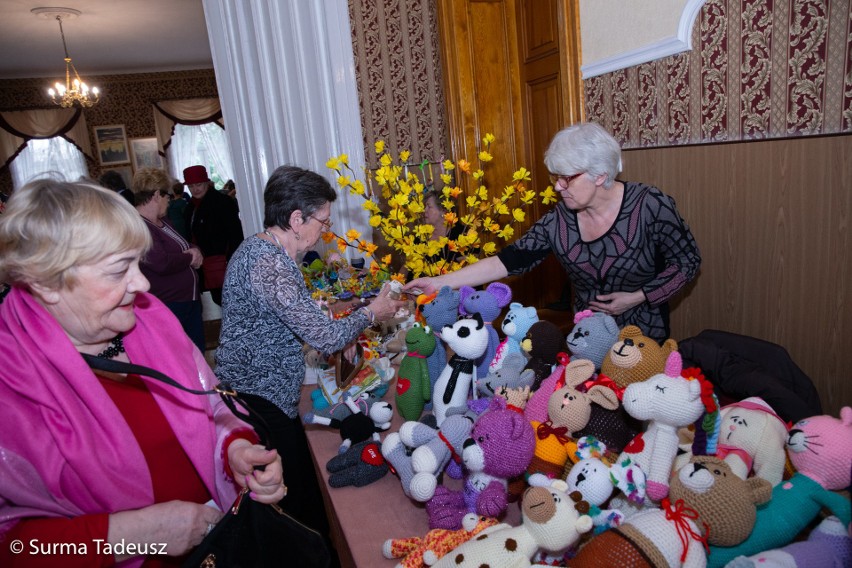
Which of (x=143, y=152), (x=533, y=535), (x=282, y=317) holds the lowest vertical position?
(x=533, y=535)

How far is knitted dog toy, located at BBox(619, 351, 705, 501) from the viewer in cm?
100

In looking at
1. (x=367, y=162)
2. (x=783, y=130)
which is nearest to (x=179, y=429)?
(x=783, y=130)

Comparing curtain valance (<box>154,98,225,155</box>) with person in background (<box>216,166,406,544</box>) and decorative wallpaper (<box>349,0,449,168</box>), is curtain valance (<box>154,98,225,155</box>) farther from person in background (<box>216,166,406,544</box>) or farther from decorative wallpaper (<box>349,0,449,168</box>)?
person in background (<box>216,166,406,544</box>)

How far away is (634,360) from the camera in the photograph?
117cm

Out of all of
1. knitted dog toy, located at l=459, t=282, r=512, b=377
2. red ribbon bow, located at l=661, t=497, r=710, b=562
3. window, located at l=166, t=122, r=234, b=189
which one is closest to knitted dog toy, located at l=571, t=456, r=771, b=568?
red ribbon bow, located at l=661, t=497, r=710, b=562

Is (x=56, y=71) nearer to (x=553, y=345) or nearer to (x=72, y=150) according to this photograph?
(x=72, y=150)

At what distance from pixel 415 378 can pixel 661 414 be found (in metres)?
0.67

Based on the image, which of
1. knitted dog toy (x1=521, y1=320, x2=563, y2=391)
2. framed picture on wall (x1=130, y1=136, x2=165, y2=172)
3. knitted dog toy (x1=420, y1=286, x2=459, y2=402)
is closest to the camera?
knitted dog toy (x1=521, y1=320, x2=563, y2=391)

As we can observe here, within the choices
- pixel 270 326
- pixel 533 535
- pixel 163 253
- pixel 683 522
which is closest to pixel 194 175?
pixel 163 253

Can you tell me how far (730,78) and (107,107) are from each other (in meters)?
11.3

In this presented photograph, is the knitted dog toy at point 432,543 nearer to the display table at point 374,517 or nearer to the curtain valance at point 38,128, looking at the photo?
the display table at point 374,517

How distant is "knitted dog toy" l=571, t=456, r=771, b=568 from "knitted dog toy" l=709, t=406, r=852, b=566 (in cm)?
4

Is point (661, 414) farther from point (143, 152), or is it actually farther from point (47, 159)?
point (47, 159)

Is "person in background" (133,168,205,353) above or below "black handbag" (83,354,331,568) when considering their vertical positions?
above
